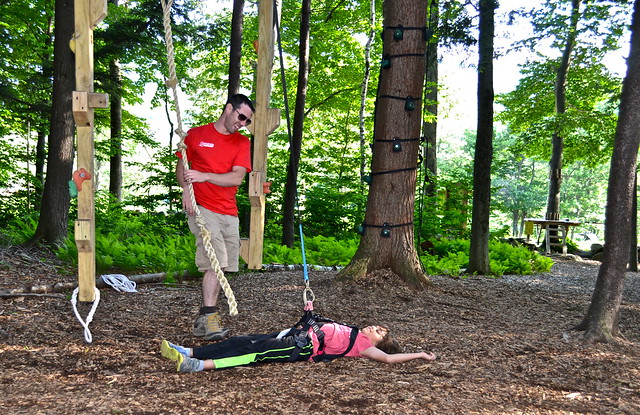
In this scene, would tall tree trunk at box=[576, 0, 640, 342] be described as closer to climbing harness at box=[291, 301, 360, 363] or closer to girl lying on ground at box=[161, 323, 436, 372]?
girl lying on ground at box=[161, 323, 436, 372]

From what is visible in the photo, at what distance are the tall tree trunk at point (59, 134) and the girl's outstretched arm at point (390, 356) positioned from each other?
5831 millimetres

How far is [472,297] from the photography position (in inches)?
248

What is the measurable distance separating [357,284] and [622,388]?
3101 mm

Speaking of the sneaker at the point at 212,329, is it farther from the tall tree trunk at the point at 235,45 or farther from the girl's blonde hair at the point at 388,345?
the tall tree trunk at the point at 235,45

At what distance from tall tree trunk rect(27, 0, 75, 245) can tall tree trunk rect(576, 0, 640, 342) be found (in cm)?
702

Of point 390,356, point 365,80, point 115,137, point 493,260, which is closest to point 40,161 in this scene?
point 115,137

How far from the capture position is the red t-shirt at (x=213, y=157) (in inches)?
163

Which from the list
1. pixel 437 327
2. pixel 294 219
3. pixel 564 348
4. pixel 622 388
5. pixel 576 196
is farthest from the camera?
pixel 576 196

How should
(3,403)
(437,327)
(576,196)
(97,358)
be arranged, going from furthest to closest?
(576,196), (437,327), (97,358), (3,403)

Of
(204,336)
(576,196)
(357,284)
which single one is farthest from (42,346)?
(576,196)

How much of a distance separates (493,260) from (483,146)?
8.53 feet

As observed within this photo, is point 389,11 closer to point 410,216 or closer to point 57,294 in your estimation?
point 410,216

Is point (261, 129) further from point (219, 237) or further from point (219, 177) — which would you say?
point (219, 237)

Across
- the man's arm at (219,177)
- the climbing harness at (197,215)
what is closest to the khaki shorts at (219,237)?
the climbing harness at (197,215)
